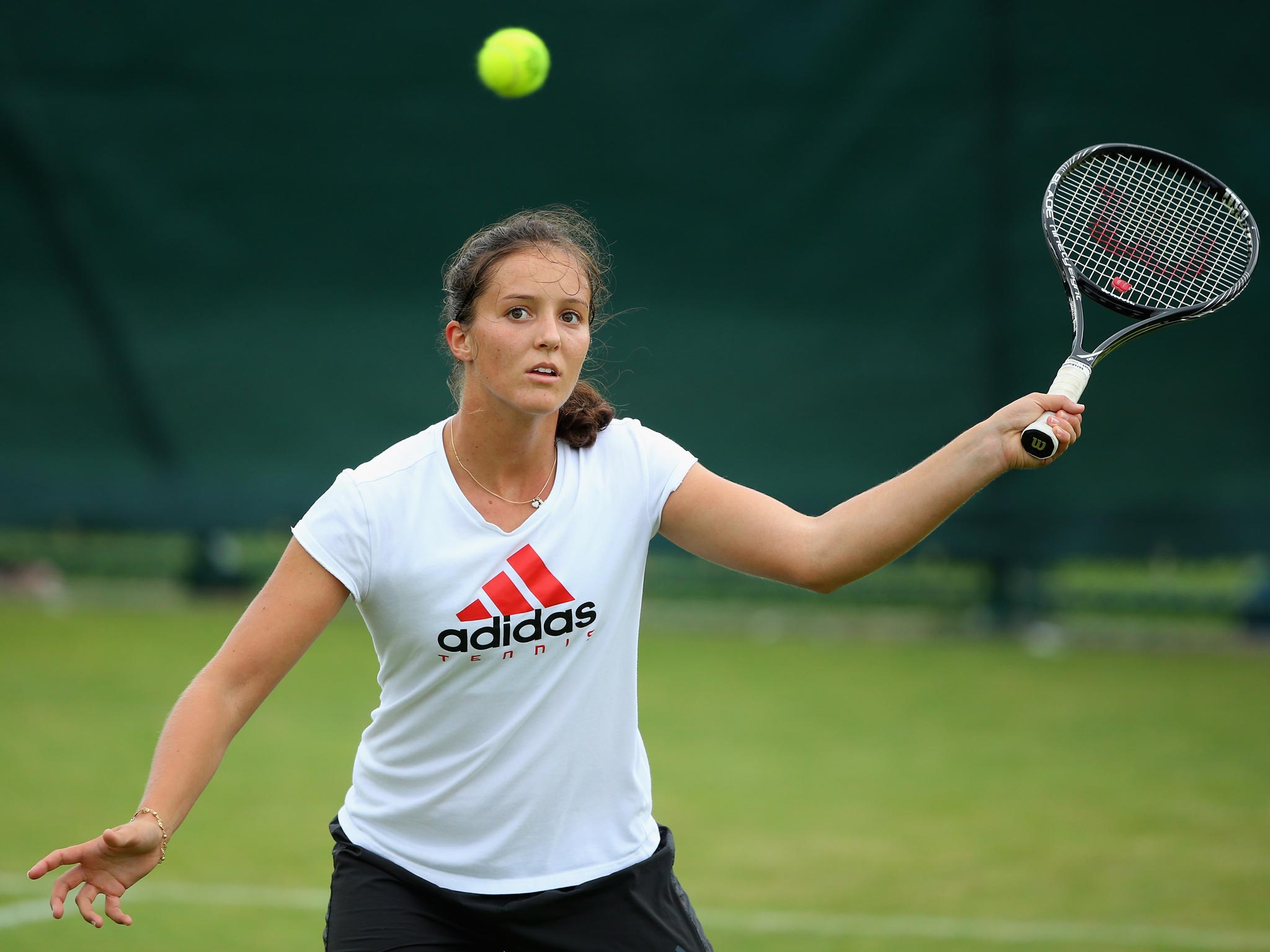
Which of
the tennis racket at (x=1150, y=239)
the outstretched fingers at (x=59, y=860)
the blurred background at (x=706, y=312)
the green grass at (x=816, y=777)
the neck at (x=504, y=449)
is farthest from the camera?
the blurred background at (x=706, y=312)

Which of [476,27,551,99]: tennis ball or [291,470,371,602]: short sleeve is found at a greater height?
[476,27,551,99]: tennis ball

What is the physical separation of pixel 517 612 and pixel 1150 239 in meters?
1.59

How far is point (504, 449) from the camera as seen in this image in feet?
8.45

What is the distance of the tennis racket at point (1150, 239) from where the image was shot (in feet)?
9.65

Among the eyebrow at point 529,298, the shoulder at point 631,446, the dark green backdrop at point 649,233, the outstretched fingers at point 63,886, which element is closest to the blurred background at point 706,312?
the dark green backdrop at point 649,233

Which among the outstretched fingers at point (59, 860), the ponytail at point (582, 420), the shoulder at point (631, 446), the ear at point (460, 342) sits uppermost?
the ear at point (460, 342)

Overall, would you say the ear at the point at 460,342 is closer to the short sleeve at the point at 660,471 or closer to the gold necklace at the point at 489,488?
the gold necklace at the point at 489,488

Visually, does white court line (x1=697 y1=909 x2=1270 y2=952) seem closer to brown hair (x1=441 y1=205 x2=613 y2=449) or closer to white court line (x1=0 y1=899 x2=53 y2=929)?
white court line (x1=0 y1=899 x2=53 y2=929)

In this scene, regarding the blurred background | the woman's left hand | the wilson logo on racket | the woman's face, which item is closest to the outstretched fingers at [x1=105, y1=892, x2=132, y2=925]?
the woman's face

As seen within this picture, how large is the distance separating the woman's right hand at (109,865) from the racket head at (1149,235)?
1811 millimetres

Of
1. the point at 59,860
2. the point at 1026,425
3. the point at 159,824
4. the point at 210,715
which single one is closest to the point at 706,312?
the point at 1026,425

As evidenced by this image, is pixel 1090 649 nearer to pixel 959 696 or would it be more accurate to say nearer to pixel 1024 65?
pixel 959 696

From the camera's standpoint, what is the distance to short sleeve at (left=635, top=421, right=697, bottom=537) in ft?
8.58

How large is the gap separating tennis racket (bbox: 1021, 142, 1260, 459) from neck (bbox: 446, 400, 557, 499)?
98 cm
